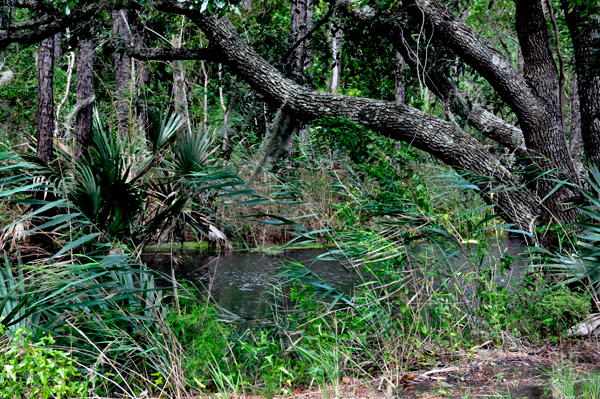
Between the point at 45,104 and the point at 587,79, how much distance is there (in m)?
7.25

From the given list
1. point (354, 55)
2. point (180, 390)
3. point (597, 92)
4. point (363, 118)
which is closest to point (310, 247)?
point (354, 55)

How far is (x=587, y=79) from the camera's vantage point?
4.82 meters

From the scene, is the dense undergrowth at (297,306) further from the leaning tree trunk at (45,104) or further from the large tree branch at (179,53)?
the leaning tree trunk at (45,104)

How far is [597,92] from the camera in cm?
496

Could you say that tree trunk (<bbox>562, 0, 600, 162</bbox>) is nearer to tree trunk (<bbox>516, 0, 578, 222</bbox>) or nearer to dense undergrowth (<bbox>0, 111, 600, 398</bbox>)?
tree trunk (<bbox>516, 0, 578, 222</bbox>)

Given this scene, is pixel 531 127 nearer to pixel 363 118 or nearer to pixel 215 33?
pixel 363 118

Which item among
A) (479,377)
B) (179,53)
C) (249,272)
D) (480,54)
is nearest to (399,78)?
(480,54)

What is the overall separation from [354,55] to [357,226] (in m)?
3.53

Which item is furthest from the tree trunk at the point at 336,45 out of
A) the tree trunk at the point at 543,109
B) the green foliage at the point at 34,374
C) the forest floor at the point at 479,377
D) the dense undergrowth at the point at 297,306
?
the green foliage at the point at 34,374

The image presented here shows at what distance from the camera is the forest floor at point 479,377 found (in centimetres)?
301

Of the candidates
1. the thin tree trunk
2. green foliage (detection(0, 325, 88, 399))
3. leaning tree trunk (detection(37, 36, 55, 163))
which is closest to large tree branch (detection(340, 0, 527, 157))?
the thin tree trunk

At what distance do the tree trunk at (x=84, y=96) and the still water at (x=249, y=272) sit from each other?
227cm

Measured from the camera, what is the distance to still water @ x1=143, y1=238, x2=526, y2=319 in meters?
6.47

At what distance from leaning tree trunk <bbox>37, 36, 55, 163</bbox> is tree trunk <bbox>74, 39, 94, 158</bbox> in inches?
15.4
